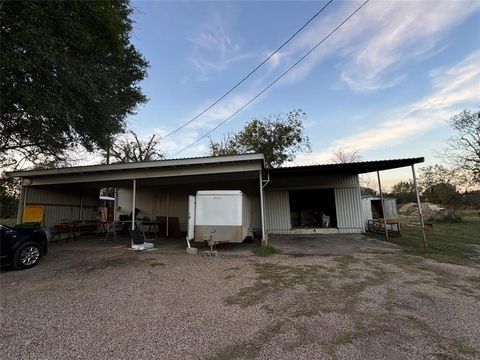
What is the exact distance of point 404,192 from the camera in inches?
1455

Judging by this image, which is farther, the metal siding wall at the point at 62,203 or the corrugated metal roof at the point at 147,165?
the metal siding wall at the point at 62,203

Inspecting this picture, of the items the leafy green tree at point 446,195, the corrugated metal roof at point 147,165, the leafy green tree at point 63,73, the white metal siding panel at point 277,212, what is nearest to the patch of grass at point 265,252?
the corrugated metal roof at point 147,165

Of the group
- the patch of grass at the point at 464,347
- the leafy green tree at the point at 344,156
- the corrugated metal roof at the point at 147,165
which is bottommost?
the patch of grass at the point at 464,347

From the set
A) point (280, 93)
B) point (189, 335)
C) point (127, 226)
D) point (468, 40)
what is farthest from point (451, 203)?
point (189, 335)

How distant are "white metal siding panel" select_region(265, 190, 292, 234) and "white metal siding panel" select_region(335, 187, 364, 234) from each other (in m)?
2.34

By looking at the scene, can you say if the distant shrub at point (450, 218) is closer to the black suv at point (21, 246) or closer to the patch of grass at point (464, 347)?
the patch of grass at point (464, 347)

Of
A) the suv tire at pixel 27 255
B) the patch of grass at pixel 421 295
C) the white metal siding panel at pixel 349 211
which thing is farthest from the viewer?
the white metal siding panel at pixel 349 211

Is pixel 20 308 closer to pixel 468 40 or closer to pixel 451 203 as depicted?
pixel 468 40

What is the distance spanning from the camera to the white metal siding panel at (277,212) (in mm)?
12039

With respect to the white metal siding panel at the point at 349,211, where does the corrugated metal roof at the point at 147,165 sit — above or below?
above

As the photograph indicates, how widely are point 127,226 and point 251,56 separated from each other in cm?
1048

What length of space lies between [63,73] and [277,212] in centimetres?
957

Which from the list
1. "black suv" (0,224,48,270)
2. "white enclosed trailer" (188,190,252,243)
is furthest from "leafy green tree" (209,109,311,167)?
"black suv" (0,224,48,270)

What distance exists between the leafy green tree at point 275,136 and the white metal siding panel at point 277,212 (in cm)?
1080
